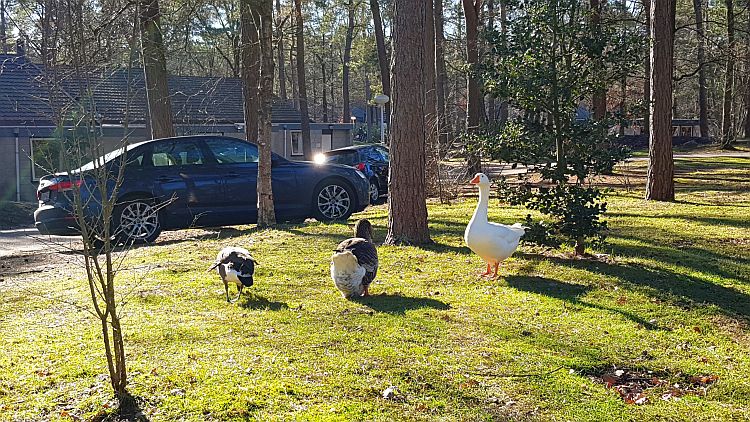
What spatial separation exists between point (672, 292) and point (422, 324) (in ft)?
8.07

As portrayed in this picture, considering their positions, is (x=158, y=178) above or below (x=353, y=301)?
above

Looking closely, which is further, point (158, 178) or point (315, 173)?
point (315, 173)

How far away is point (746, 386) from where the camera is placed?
465 cm

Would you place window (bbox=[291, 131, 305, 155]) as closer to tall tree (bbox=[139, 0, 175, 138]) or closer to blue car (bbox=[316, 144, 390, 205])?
blue car (bbox=[316, 144, 390, 205])

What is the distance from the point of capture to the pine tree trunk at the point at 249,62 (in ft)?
41.2

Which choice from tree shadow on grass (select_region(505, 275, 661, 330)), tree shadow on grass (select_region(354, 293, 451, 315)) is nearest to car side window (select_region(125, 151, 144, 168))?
tree shadow on grass (select_region(354, 293, 451, 315))

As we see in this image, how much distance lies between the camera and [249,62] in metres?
14.0

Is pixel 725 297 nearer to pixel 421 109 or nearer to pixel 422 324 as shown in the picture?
pixel 422 324

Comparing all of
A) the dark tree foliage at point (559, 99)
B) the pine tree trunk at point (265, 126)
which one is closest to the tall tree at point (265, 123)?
the pine tree trunk at point (265, 126)

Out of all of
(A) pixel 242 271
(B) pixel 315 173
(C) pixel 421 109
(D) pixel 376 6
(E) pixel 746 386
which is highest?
(D) pixel 376 6

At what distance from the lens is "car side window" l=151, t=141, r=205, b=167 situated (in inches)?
467

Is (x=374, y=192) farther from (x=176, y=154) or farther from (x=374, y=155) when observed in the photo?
(x=176, y=154)

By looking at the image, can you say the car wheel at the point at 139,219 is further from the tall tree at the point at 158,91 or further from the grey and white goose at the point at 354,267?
the grey and white goose at the point at 354,267

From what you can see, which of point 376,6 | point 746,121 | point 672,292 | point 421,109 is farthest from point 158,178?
point 746,121
